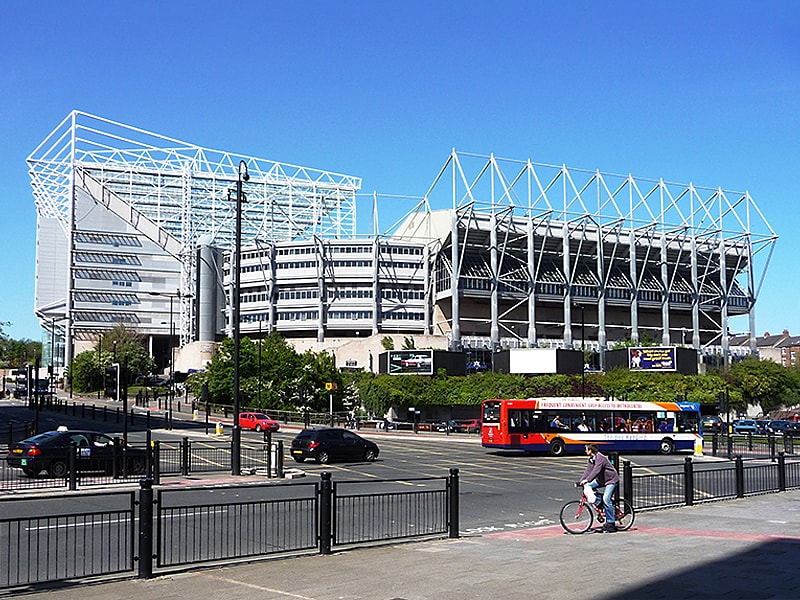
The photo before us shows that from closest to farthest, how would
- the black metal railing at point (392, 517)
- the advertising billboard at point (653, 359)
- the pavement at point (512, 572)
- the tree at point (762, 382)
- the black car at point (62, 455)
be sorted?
the pavement at point (512, 572), the black metal railing at point (392, 517), the black car at point (62, 455), the advertising billboard at point (653, 359), the tree at point (762, 382)

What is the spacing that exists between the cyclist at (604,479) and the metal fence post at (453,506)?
274 centimetres

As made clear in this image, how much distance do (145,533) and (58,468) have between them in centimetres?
1705

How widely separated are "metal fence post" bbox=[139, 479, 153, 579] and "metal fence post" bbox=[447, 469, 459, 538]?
19.2 ft

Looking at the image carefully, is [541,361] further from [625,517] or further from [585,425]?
[625,517]

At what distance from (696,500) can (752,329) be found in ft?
395

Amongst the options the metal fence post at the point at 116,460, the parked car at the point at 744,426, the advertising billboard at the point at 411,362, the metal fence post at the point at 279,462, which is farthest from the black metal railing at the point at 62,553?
the advertising billboard at the point at 411,362

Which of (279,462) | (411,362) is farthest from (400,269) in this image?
(279,462)

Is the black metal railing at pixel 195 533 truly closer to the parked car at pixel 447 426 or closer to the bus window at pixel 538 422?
the bus window at pixel 538 422

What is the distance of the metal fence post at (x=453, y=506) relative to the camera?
15836 mm

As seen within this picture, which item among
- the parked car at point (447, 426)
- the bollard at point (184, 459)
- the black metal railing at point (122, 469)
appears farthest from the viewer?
the parked car at point (447, 426)

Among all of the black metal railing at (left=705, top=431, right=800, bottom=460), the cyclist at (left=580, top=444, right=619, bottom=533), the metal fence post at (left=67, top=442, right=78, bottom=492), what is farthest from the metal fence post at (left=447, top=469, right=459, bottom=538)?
the black metal railing at (left=705, top=431, right=800, bottom=460)

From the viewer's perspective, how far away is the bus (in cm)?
4347

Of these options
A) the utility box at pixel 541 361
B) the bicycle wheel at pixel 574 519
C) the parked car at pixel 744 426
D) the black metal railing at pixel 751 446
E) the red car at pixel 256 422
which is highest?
the utility box at pixel 541 361

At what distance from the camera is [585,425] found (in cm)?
4472
